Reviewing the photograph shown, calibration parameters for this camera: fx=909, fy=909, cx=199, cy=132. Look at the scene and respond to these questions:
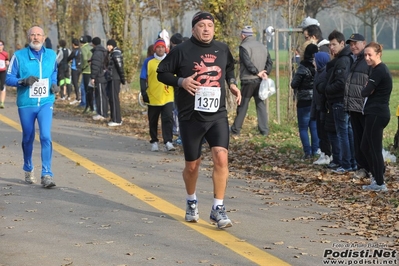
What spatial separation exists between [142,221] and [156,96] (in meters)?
6.56

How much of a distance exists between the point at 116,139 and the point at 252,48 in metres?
3.11

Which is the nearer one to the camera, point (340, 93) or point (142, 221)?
point (142, 221)

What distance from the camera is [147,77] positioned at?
15.5 m

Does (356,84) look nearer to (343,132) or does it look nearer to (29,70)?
(343,132)

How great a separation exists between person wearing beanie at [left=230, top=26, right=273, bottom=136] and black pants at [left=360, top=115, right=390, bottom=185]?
6484mm

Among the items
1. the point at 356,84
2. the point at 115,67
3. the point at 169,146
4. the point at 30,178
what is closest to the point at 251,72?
the point at 169,146

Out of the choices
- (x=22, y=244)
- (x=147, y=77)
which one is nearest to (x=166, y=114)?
(x=147, y=77)

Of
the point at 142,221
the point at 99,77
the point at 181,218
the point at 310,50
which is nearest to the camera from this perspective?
the point at 142,221

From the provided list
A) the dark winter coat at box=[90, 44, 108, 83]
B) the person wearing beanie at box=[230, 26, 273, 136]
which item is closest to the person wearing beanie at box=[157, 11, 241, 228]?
the person wearing beanie at box=[230, 26, 273, 136]

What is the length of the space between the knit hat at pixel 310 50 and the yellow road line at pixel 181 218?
3.53 m

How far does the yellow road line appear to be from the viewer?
24.6ft

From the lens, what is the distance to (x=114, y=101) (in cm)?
1973

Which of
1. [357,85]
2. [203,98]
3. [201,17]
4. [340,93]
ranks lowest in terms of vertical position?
[340,93]

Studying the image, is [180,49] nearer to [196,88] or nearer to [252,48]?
[196,88]
